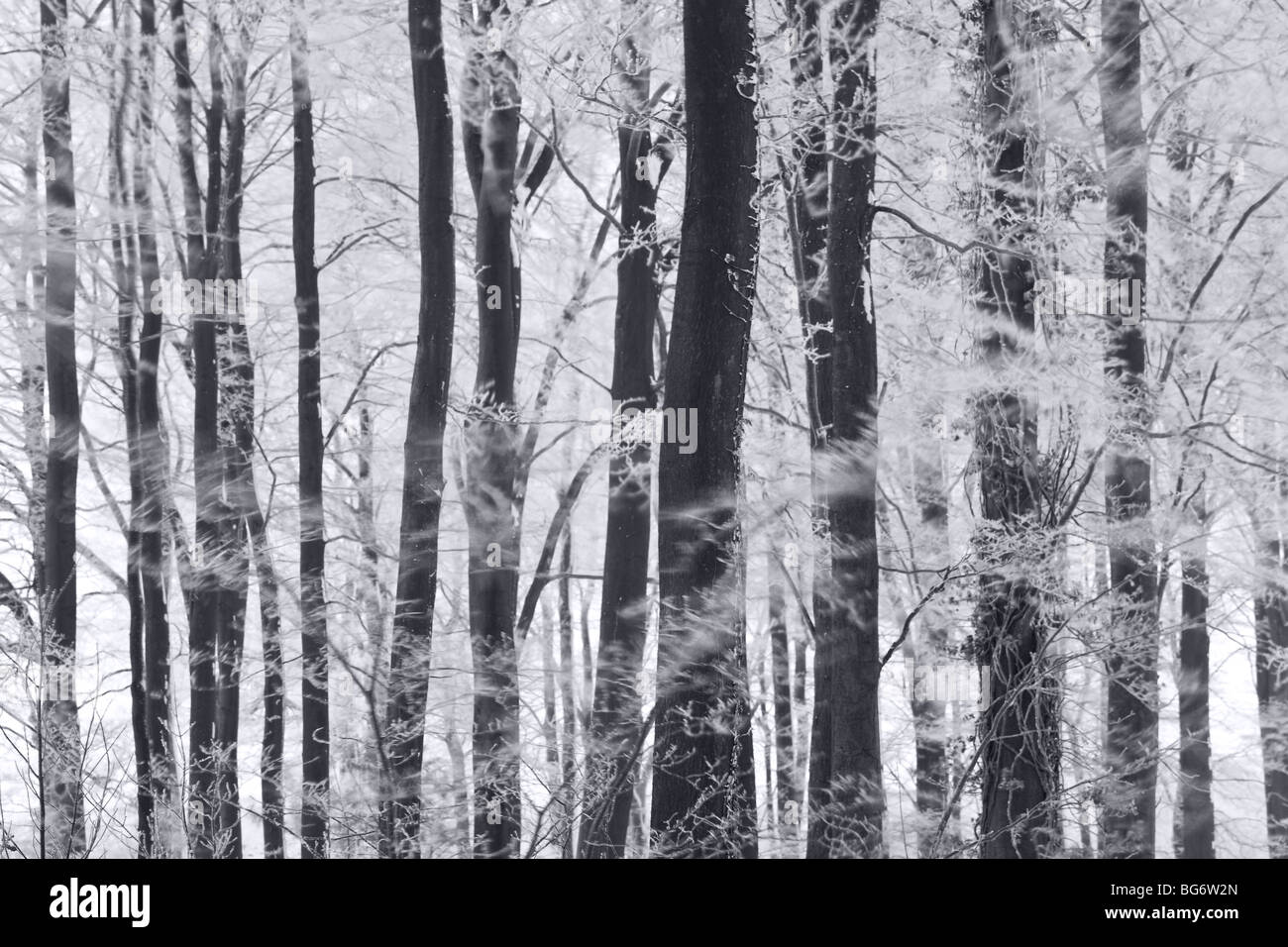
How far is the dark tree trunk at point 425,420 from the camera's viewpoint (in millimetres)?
10750

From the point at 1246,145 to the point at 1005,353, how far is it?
6423mm

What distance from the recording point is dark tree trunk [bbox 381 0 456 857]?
10.8 m

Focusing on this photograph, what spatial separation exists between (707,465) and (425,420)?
4.24m

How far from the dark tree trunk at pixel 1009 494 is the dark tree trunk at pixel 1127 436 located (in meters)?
1.82

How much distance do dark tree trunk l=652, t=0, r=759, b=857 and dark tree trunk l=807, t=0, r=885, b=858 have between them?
43.0 inches

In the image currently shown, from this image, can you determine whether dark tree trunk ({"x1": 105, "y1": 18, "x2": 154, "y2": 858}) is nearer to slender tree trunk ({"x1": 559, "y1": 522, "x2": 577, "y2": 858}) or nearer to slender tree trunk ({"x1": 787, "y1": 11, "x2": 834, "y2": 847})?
slender tree trunk ({"x1": 559, "y1": 522, "x2": 577, "y2": 858})

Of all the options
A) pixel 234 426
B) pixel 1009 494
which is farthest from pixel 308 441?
pixel 1009 494

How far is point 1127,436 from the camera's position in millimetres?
10234

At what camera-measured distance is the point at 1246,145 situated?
510 inches

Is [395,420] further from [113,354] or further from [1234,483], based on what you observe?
[1234,483]

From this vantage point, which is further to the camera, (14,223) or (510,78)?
(14,223)

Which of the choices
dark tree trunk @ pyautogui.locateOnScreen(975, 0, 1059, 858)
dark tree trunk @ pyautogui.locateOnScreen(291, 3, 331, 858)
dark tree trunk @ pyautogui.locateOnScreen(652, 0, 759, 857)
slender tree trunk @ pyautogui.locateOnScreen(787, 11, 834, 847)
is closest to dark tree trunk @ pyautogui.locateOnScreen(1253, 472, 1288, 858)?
slender tree trunk @ pyautogui.locateOnScreen(787, 11, 834, 847)
